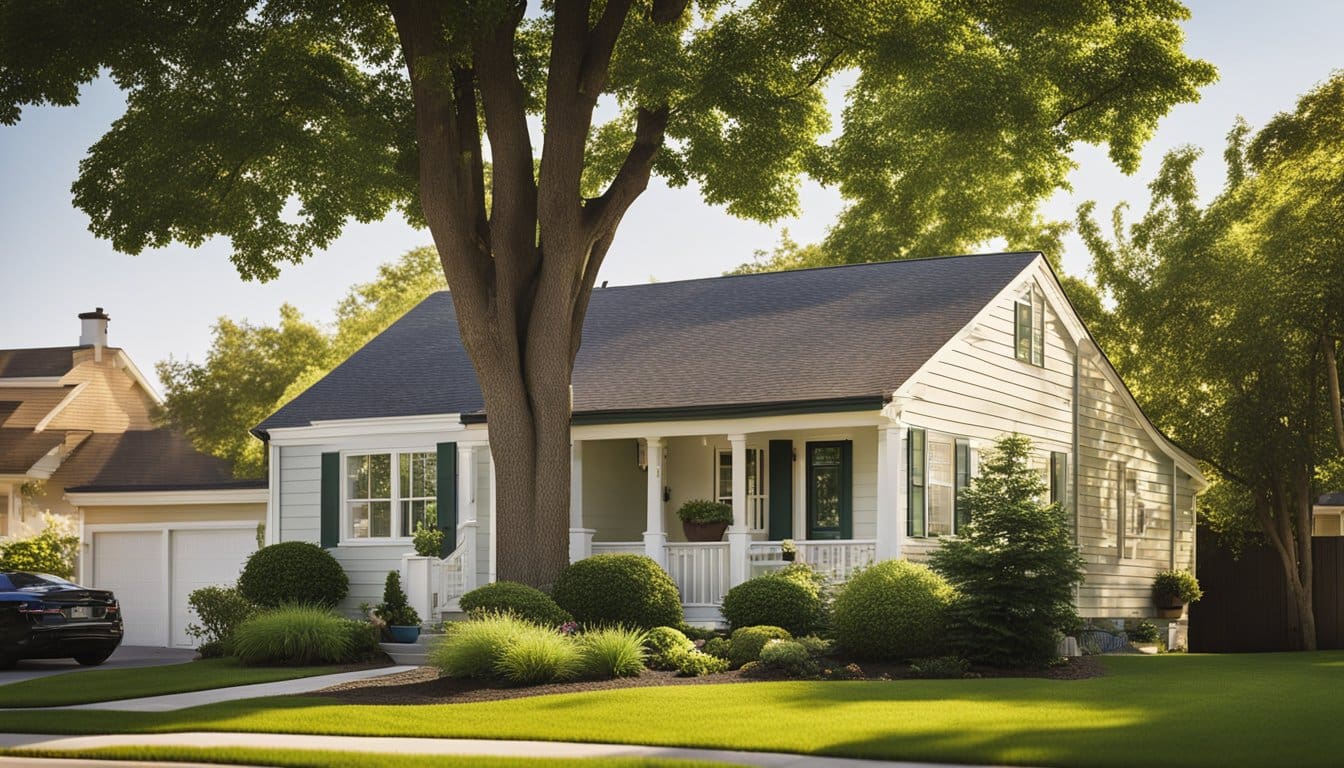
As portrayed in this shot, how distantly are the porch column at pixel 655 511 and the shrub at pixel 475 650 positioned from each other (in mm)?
4910

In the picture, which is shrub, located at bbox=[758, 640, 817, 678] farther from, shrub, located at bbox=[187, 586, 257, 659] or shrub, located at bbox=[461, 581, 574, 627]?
shrub, located at bbox=[187, 586, 257, 659]

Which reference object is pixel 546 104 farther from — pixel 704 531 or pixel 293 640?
pixel 293 640

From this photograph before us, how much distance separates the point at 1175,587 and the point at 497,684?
17.2 m

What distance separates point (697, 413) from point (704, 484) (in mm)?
2902

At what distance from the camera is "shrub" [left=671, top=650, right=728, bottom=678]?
1753 cm

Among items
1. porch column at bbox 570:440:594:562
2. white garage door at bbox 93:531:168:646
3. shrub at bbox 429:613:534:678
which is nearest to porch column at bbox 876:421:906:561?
porch column at bbox 570:440:594:562

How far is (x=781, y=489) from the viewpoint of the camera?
→ 2316 centimetres

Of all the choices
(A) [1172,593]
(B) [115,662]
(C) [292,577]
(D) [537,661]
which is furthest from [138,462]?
(A) [1172,593]

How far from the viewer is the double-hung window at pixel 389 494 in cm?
2480

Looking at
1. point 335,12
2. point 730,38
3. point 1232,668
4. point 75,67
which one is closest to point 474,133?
point 335,12

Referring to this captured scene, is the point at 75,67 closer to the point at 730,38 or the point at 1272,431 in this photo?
the point at 730,38

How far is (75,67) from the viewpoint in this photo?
65.5ft

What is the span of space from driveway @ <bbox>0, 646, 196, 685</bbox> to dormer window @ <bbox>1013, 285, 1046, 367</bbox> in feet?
47.1

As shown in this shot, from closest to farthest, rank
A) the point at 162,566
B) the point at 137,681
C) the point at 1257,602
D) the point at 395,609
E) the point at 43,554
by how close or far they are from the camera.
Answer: the point at 137,681 < the point at 395,609 < the point at 43,554 < the point at 162,566 < the point at 1257,602
